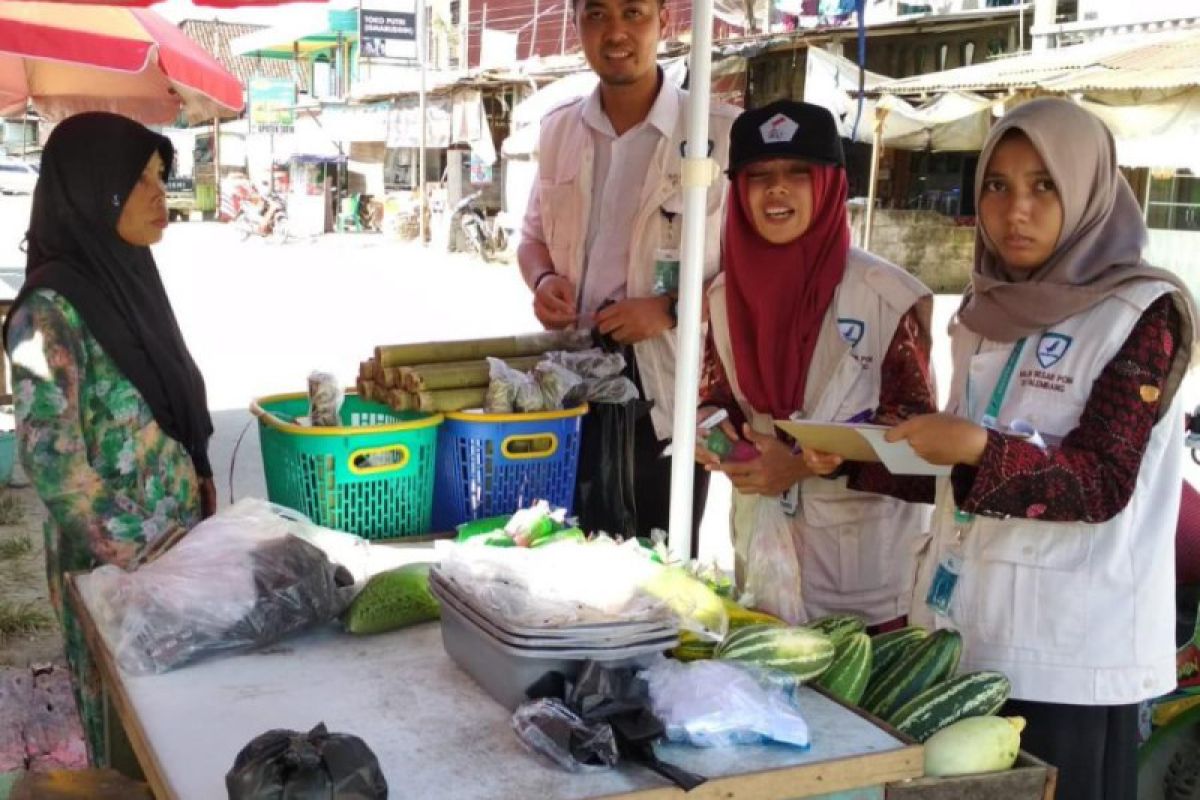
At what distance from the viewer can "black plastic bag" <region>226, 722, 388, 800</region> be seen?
4.36 ft

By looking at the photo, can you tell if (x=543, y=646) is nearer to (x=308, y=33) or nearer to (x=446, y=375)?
(x=446, y=375)

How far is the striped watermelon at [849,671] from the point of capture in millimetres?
1850

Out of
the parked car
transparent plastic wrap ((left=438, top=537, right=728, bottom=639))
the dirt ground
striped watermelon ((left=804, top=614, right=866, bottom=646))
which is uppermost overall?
the parked car

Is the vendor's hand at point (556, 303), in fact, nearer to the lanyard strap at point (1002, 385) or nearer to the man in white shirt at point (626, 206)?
the man in white shirt at point (626, 206)

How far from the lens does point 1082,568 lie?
207 cm

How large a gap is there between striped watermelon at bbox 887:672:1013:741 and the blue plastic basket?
1072 mm

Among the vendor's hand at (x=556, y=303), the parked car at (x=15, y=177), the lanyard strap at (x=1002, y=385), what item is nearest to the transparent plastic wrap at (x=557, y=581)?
the lanyard strap at (x=1002, y=385)

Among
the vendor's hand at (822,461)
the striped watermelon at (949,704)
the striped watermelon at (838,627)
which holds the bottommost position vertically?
the striped watermelon at (949,704)

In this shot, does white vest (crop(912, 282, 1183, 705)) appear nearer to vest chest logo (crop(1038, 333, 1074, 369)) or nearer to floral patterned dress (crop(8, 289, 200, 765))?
vest chest logo (crop(1038, 333, 1074, 369))

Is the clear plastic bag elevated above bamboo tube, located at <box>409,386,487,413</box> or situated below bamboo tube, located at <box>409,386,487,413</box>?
below

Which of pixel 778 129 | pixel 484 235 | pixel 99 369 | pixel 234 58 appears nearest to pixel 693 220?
pixel 778 129

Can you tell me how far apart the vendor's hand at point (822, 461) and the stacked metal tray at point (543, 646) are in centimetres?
72

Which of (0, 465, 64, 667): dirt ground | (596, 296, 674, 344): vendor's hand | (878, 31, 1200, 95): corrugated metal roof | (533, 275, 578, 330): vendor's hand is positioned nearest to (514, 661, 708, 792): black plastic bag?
A: (596, 296, 674, 344): vendor's hand

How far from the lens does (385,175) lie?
102 ft
